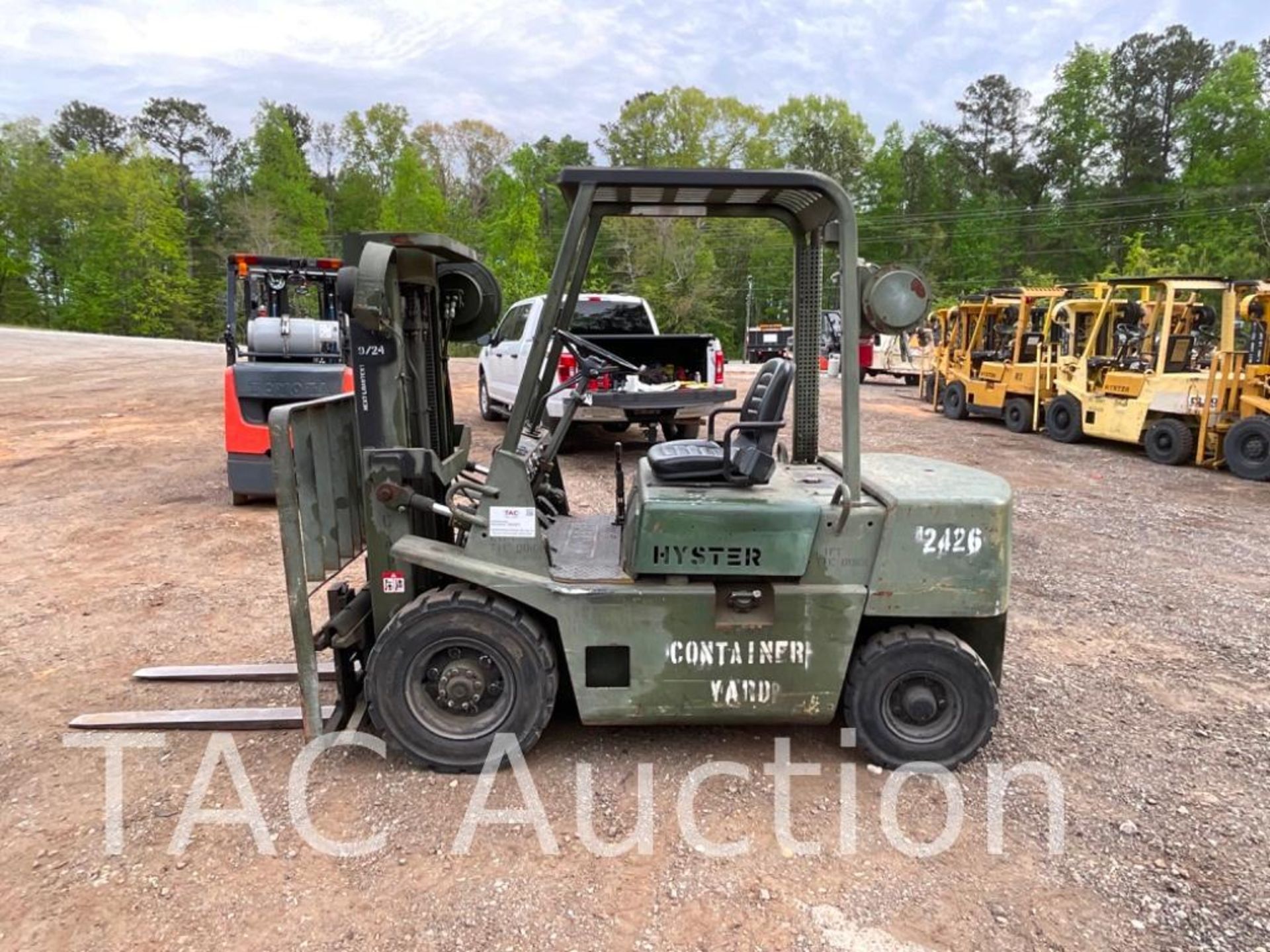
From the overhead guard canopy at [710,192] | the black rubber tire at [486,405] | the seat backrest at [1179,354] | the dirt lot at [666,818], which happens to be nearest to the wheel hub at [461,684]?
the dirt lot at [666,818]

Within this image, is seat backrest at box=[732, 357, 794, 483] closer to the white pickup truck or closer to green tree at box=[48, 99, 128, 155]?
the white pickup truck

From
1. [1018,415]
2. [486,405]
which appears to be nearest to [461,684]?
[486,405]

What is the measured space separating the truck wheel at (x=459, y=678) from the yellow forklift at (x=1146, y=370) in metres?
10.8

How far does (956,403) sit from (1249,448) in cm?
695

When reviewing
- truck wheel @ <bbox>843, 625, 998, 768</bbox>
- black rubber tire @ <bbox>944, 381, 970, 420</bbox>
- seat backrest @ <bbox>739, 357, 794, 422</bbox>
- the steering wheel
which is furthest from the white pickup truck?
black rubber tire @ <bbox>944, 381, 970, 420</bbox>

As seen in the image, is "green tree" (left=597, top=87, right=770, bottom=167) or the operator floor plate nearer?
the operator floor plate

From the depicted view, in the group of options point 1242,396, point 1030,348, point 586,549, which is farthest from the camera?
point 1030,348

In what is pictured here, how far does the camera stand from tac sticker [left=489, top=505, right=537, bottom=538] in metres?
3.40

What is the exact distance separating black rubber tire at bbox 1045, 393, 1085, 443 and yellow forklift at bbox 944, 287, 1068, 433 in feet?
2.27

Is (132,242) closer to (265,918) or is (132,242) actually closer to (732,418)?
(732,418)

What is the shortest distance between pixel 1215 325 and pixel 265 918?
14.1 meters

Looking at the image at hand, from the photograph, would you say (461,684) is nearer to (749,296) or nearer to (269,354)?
(269,354)

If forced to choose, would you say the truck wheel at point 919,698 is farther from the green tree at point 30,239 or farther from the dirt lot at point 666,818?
the green tree at point 30,239

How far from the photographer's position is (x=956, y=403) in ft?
55.3
